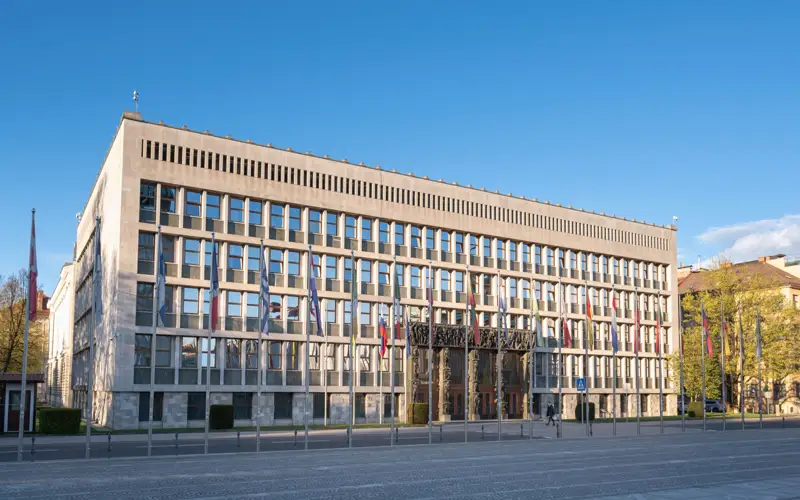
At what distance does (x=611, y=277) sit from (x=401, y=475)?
6520 centimetres

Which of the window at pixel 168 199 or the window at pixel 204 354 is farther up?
the window at pixel 168 199

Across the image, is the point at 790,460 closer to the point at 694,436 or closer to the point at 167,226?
the point at 694,436

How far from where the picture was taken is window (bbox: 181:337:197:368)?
5775cm

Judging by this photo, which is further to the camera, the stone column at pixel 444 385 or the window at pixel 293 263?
the stone column at pixel 444 385

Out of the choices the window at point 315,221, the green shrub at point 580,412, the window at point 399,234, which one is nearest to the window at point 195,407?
the window at point 315,221

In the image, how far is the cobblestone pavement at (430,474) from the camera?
71.0ft

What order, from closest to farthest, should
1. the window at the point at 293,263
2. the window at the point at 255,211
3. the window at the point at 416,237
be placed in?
the window at the point at 255,211 < the window at the point at 293,263 < the window at the point at 416,237

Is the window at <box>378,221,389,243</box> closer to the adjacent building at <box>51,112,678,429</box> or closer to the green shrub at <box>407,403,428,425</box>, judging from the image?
the adjacent building at <box>51,112,678,429</box>

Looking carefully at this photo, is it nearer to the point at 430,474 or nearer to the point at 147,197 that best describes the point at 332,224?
the point at 147,197

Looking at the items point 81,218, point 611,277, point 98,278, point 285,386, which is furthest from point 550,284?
point 98,278

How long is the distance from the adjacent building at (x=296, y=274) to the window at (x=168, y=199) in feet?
0.32

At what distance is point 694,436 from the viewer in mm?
51188

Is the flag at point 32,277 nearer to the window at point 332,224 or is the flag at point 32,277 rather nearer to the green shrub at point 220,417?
the green shrub at point 220,417

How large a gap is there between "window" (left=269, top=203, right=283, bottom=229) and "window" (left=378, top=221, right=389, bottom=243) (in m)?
9.26
